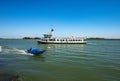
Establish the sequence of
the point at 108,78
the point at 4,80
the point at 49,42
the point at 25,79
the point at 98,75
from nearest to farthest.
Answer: the point at 4,80 < the point at 25,79 < the point at 108,78 < the point at 98,75 < the point at 49,42

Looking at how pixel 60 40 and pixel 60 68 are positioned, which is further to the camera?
pixel 60 40

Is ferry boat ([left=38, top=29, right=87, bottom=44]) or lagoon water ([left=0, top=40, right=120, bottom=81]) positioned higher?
ferry boat ([left=38, top=29, right=87, bottom=44])

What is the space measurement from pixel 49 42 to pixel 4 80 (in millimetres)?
65470

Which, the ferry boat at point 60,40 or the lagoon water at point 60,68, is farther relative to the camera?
the ferry boat at point 60,40

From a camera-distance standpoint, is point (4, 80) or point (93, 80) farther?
point (93, 80)

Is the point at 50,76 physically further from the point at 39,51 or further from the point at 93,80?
the point at 39,51

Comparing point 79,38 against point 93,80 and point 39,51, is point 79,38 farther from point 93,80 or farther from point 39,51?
point 93,80

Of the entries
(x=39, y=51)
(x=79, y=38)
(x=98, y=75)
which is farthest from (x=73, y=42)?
(x=98, y=75)

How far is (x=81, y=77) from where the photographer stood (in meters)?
14.8

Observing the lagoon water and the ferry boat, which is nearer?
the lagoon water

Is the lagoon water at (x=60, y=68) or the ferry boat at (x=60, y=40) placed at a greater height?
the ferry boat at (x=60, y=40)

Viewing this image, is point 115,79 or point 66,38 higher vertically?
point 66,38

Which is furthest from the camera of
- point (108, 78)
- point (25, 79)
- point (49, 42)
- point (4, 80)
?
point (49, 42)

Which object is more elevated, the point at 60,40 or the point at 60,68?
the point at 60,40
